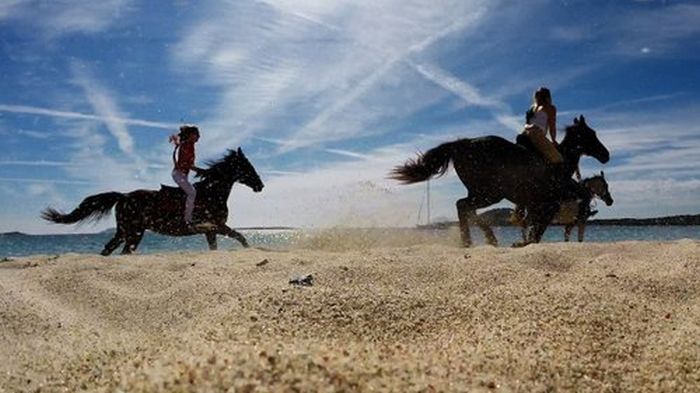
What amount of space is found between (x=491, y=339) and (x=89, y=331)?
2037 millimetres

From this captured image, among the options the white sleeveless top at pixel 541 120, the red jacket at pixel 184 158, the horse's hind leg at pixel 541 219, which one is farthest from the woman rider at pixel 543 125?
the red jacket at pixel 184 158

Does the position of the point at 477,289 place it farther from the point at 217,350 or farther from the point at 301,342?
the point at 217,350

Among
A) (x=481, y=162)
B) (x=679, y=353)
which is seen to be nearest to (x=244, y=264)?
(x=679, y=353)

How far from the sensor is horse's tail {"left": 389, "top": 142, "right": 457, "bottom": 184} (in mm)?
8805

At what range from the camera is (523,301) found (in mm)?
3354

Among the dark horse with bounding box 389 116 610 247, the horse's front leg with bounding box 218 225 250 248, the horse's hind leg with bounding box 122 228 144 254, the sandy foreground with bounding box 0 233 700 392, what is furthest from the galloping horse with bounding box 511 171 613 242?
the horse's hind leg with bounding box 122 228 144 254

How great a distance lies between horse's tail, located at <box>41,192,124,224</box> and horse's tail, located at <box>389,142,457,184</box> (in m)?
4.59

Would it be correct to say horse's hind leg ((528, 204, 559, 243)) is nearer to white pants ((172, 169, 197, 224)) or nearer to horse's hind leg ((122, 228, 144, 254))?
white pants ((172, 169, 197, 224))

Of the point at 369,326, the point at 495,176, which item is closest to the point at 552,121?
the point at 495,176

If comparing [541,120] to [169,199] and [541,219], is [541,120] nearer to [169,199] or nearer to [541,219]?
[541,219]

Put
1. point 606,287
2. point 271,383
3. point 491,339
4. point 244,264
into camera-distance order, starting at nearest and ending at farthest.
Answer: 1. point 271,383
2. point 491,339
3. point 606,287
4. point 244,264

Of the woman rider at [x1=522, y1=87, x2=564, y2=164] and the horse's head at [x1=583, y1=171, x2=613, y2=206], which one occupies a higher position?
the woman rider at [x1=522, y1=87, x2=564, y2=164]

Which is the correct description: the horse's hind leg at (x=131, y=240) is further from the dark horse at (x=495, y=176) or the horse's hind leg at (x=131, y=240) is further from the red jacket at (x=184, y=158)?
the dark horse at (x=495, y=176)

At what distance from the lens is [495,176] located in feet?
27.8
